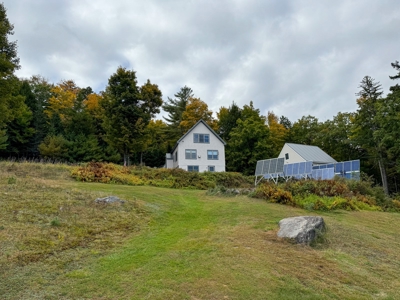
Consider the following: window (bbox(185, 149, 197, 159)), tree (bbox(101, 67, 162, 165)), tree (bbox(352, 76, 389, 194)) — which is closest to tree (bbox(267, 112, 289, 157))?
tree (bbox(352, 76, 389, 194))

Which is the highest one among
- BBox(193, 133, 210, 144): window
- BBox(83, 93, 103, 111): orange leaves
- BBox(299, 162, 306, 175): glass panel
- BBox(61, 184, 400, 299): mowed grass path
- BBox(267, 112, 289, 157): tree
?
BBox(83, 93, 103, 111): orange leaves

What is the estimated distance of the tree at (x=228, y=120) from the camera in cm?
4406

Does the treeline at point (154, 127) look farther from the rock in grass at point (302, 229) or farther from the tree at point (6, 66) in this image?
the rock in grass at point (302, 229)

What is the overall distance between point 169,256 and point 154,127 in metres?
35.4

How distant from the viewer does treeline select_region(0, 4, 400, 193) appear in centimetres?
2775

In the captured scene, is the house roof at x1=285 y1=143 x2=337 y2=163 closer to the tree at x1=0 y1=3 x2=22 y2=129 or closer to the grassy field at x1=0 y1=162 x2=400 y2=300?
the grassy field at x1=0 y1=162 x2=400 y2=300

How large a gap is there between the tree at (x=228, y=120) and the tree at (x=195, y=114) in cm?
199

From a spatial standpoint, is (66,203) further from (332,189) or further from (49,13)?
(332,189)

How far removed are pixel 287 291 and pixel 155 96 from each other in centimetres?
Result: 3439

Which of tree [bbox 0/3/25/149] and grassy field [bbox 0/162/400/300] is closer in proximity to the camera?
grassy field [bbox 0/162/400/300]

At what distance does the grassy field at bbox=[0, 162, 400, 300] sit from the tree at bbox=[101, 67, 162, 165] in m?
18.6

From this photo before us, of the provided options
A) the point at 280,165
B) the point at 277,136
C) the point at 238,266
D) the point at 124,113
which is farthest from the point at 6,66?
the point at 277,136

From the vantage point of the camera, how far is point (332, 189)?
1439cm

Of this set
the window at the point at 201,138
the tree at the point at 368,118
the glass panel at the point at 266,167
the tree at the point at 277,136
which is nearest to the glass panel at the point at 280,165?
the glass panel at the point at 266,167
